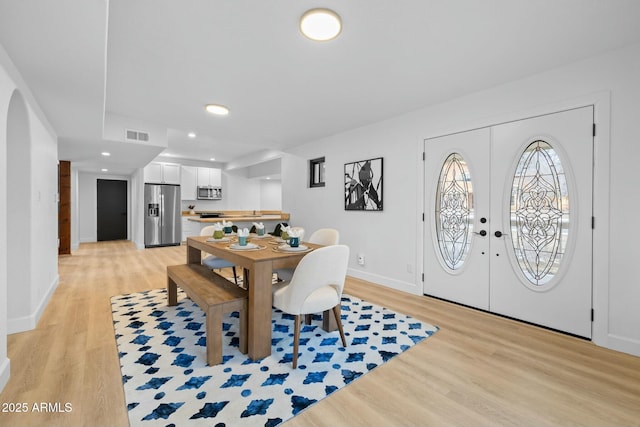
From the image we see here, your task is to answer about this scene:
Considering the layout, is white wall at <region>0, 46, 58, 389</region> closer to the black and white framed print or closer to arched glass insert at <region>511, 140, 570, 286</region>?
the black and white framed print

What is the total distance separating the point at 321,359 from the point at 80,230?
939cm

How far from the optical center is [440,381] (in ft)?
6.01

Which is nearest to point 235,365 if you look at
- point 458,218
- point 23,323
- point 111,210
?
point 23,323

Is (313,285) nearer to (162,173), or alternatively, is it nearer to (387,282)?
(387,282)

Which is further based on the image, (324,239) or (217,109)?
(217,109)

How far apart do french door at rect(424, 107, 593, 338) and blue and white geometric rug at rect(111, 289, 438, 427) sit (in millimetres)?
896

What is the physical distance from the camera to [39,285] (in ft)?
9.59

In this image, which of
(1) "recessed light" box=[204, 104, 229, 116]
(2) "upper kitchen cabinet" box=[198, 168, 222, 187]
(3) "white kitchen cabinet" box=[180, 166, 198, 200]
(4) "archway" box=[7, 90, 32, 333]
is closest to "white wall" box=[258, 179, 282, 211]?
(2) "upper kitchen cabinet" box=[198, 168, 222, 187]

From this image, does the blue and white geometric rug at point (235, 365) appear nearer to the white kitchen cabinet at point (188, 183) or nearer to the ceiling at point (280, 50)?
the ceiling at point (280, 50)

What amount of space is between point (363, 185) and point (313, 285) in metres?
2.56

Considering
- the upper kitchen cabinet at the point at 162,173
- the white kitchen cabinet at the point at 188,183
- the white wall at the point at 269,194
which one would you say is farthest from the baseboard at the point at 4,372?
the white wall at the point at 269,194

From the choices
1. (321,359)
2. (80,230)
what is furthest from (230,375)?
(80,230)

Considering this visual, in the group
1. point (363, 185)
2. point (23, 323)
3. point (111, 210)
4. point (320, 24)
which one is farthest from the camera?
point (111, 210)

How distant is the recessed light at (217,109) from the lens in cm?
346
